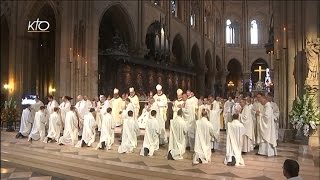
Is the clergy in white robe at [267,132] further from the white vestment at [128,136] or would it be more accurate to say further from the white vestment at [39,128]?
the white vestment at [39,128]

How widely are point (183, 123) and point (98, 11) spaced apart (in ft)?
39.7

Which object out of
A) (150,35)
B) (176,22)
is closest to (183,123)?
(150,35)

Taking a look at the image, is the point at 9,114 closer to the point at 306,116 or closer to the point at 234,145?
the point at 234,145

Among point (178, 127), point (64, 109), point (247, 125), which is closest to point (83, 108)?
point (64, 109)

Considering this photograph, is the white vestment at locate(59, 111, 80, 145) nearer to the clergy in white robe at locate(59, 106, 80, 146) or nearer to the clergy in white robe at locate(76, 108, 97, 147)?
the clergy in white robe at locate(59, 106, 80, 146)

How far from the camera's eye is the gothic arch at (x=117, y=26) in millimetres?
23172

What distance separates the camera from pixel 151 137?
35.0 ft

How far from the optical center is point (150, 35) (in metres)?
25.8

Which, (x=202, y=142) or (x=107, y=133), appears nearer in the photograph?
(x=202, y=142)

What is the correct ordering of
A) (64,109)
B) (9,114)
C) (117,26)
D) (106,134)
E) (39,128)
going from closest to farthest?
(106,134)
(39,128)
(64,109)
(9,114)
(117,26)

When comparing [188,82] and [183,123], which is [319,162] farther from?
[188,82]

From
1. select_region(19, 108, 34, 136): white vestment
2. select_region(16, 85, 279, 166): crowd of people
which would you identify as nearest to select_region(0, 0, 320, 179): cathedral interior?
select_region(16, 85, 279, 166): crowd of people

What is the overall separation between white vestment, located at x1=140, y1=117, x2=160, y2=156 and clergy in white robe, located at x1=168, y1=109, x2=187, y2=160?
78 cm

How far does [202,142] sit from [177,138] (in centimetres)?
88
